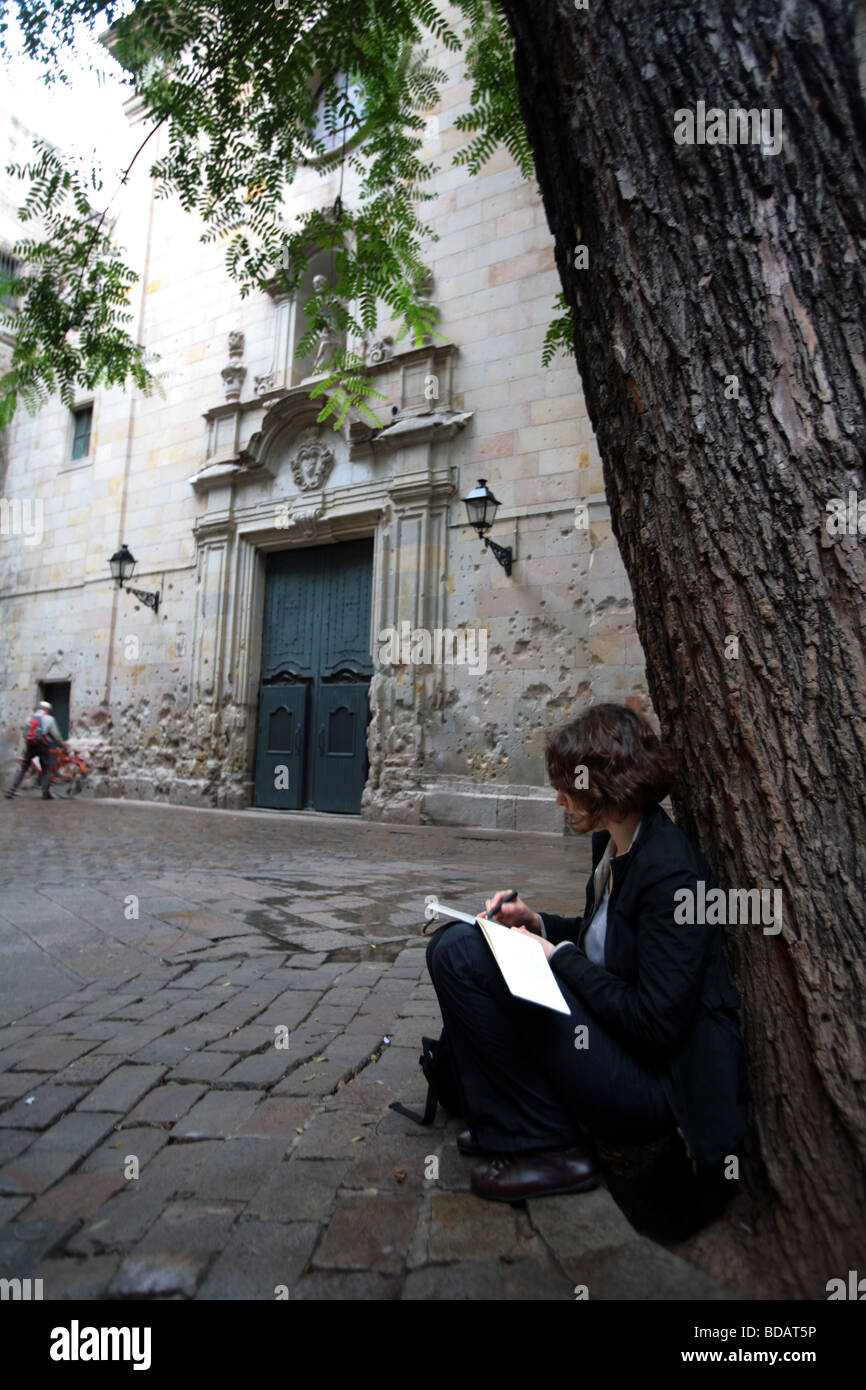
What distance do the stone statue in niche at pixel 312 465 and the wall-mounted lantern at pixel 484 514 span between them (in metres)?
3.01

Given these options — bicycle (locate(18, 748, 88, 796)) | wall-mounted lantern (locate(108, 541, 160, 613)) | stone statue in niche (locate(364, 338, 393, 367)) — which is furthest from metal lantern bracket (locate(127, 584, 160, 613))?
stone statue in niche (locate(364, 338, 393, 367))

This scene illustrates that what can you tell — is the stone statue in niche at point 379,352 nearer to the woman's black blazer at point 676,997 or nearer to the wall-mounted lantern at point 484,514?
the wall-mounted lantern at point 484,514

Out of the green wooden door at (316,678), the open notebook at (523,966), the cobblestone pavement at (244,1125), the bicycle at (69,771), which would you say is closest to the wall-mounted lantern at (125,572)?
the green wooden door at (316,678)

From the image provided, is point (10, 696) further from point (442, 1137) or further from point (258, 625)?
point (442, 1137)

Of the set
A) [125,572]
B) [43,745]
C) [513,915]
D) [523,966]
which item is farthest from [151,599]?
[523,966]

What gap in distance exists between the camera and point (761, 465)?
60.9 inches

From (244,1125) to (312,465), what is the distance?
10.8 m

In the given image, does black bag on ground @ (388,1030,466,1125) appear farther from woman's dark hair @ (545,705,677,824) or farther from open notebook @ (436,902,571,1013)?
woman's dark hair @ (545,705,677,824)

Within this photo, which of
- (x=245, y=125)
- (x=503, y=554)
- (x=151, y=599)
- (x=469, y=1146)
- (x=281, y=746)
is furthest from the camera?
(x=151, y=599)

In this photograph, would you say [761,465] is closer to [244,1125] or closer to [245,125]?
[244,1125]

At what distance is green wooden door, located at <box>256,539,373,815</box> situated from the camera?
1115 centimetres

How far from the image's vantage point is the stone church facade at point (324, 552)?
9.35 metres
